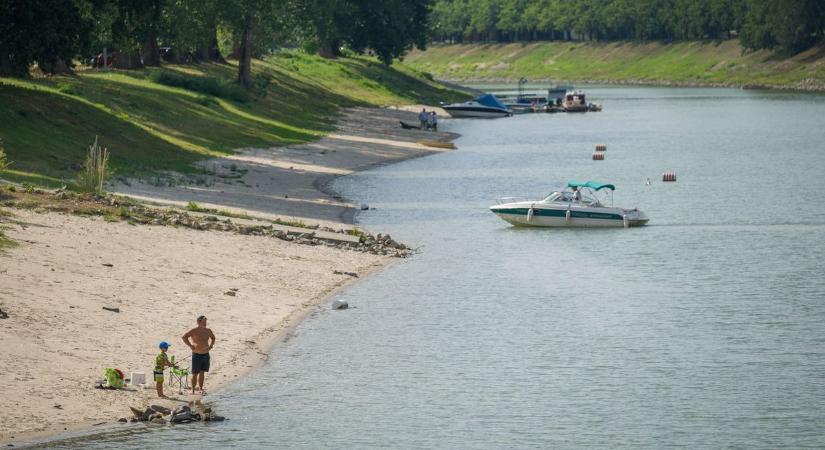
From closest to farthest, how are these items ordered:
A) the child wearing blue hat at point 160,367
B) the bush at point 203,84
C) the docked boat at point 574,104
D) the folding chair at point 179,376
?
the child wearing blue hat at point 160,367 → the folding chair at point 179,376 → the bush at point 203,84 → the docked boat at point 574,104

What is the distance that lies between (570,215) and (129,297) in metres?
26.6

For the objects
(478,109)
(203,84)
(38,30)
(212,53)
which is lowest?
(478,109)

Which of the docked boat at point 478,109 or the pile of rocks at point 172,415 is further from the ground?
the docked boat at point 478,109

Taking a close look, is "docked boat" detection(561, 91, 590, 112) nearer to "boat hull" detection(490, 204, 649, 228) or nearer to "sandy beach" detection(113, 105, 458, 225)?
"sandy beach" detection(113, 105, 458, 225)

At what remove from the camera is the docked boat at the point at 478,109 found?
14338cm

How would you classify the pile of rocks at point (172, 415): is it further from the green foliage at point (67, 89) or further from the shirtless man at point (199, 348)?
the green foliage at point (67, 89)

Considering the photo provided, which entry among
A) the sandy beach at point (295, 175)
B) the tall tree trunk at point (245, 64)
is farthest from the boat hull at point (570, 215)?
the tall tree trunk at point (245, 64)

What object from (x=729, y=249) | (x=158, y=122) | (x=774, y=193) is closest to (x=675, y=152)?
(x=774, y=193)

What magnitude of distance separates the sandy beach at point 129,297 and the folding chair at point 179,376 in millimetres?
431

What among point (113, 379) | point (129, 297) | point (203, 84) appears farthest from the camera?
point (203, 84)

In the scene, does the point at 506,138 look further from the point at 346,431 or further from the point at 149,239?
the point at 346,431

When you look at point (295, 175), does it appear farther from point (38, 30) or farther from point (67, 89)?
point (38, 30)

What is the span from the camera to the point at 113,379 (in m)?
30.4

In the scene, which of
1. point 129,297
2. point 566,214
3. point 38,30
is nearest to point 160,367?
point 129,297
